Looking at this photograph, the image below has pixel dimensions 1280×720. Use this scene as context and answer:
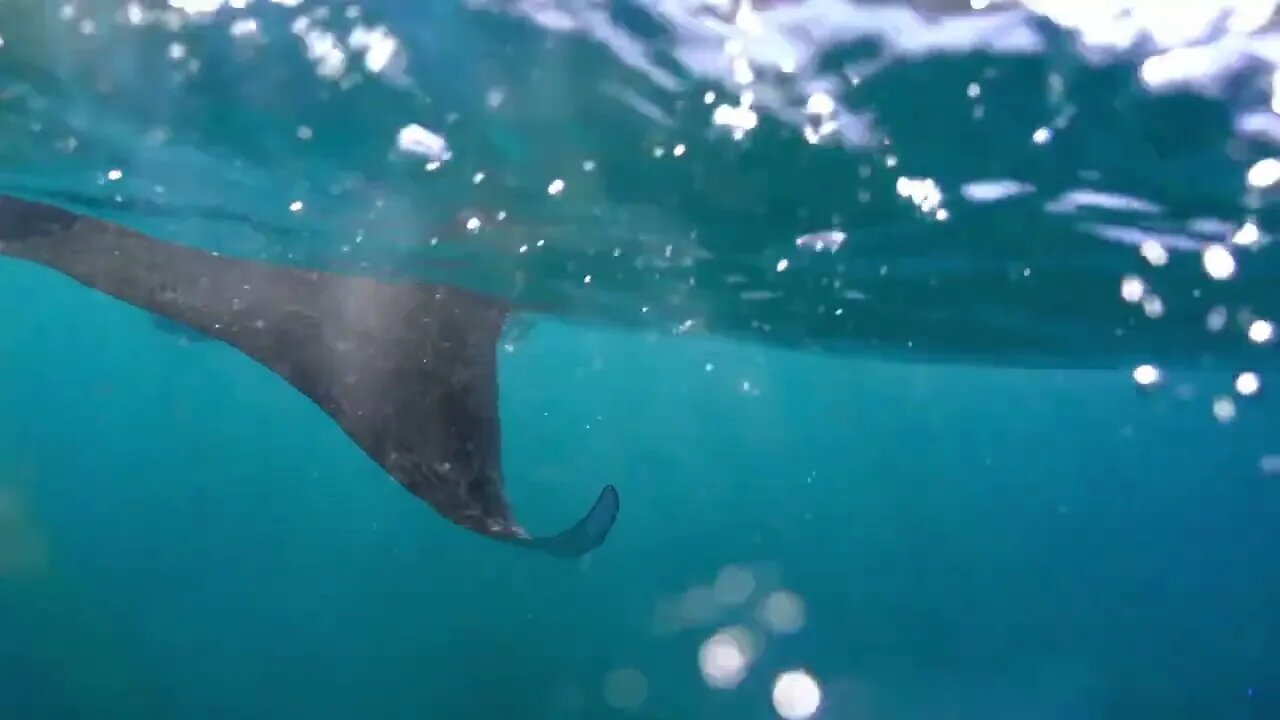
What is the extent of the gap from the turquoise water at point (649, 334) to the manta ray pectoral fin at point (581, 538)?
3.97 m

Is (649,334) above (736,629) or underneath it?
above

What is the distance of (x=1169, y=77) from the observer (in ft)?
24.7

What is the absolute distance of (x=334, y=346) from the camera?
9.29 meters

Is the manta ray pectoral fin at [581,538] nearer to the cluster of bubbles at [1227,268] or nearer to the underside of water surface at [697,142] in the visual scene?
the underside of water surface at [697,142]

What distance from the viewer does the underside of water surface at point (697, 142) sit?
729 cm

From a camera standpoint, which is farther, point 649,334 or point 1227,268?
point 649,334

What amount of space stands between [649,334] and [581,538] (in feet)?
74.4

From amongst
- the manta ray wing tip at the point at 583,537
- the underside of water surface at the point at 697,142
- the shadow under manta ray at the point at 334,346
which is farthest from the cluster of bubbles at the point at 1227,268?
the shadow under manta ray at the point at 334,346

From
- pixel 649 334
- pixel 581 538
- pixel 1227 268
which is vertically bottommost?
pixel 649 334

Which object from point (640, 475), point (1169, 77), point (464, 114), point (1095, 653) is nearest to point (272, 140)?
point (464, 114)

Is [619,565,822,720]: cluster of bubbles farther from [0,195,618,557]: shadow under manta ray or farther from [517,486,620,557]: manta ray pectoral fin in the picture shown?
[517,486,620,557]: manta ray pectoral fin

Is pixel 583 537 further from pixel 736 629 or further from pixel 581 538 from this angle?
pixel 736 629

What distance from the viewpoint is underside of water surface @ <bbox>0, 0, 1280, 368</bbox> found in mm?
7293

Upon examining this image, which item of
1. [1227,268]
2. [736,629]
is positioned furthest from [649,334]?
[736,629]
